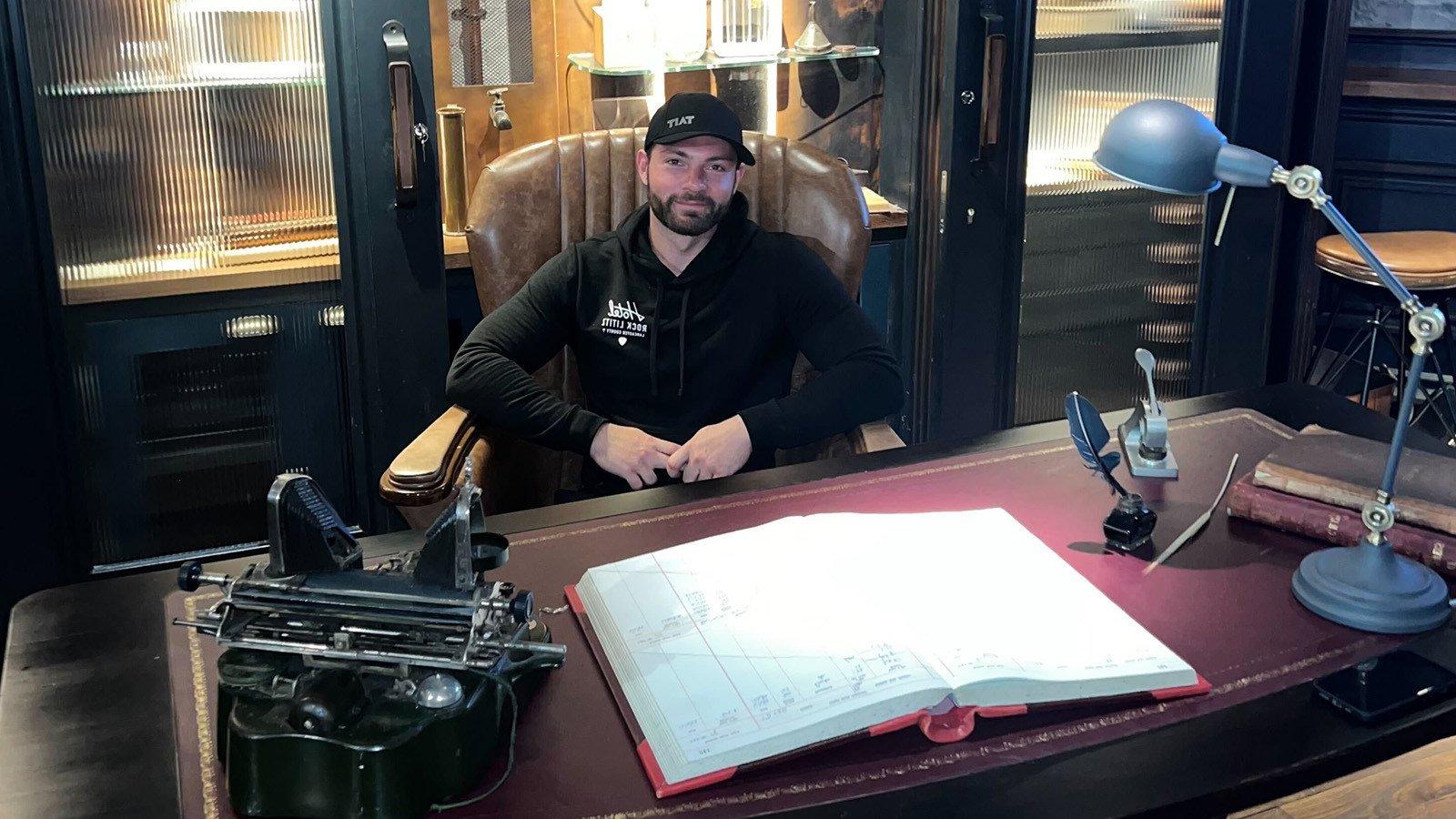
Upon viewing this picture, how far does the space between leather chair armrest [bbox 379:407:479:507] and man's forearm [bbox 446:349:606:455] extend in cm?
12

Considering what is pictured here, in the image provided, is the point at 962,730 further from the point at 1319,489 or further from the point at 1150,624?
the point at 1319,489

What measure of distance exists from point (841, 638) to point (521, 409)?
1.06m

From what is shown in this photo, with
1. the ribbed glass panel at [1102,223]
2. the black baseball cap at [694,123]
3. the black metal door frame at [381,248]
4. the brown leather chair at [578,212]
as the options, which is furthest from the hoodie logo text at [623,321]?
the ribbed glass panel at [1102,223]

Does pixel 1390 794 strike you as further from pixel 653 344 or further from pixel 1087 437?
pixel 653 344

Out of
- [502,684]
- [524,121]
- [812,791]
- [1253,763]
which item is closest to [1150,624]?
[1253,763]

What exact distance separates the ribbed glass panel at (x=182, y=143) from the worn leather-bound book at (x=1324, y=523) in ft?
6.35

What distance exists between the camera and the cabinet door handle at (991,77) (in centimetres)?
323

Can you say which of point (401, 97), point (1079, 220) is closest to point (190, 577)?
point (401, 97)

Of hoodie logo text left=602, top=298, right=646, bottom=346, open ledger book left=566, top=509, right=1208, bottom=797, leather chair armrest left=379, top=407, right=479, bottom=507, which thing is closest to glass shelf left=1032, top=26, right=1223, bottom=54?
hoodie logo text left=602, top=298, right=646, bottom=346

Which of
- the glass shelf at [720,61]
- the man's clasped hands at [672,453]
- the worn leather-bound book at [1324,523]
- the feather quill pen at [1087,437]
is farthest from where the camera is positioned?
the glass shelf at [720,61]

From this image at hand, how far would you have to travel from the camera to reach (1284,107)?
11.6ft

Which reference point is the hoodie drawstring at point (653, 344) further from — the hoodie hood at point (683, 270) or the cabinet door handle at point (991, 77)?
the cabinet door handle at point (991, 77)

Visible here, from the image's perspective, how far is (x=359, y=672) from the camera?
1.25 metres

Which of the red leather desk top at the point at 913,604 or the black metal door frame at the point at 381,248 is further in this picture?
the black metal door frame at the point at 381,248
